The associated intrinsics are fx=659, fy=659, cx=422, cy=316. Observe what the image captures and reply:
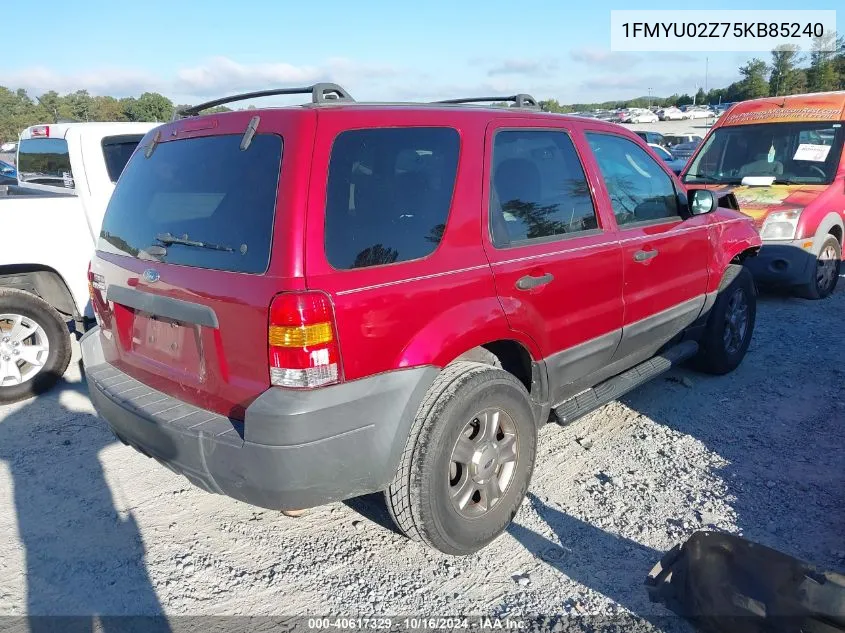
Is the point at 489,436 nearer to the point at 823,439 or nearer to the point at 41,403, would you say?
the point at 823,439

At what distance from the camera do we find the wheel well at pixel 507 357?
3064 millimetres

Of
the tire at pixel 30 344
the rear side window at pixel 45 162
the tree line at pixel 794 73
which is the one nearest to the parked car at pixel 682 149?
the tree line at pixel 794 73

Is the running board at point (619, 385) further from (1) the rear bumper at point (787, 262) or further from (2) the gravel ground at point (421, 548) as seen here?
(1) the rear bumper at point (787, 262)

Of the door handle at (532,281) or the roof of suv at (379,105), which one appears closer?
the roof of suv at (379,105)

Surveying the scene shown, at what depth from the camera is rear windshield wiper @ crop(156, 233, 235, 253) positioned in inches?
99.5

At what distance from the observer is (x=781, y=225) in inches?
263

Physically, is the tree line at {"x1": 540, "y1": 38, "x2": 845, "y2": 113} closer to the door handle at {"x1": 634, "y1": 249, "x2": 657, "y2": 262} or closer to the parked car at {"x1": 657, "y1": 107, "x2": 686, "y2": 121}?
the parked car at {"x1": 657, "y1": 107, "x2": 686, "y2": 121}

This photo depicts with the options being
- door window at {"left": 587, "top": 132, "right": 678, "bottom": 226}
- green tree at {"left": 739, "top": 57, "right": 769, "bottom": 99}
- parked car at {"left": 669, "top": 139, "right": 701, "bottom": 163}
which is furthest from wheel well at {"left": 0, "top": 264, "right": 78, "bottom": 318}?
green tree at {"left": 739, "top": 57, "right": 769, "bottom": 99}

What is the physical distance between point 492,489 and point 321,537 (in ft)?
2.85

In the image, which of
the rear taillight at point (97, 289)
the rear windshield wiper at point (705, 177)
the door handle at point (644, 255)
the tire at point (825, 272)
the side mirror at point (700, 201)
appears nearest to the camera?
the rear taillight at point (97, 289)

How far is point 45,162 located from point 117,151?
940mm

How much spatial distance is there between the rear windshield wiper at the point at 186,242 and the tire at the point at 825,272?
6360mm

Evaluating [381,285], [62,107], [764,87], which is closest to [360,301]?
[381,285]

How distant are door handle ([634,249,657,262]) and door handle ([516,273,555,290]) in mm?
814
